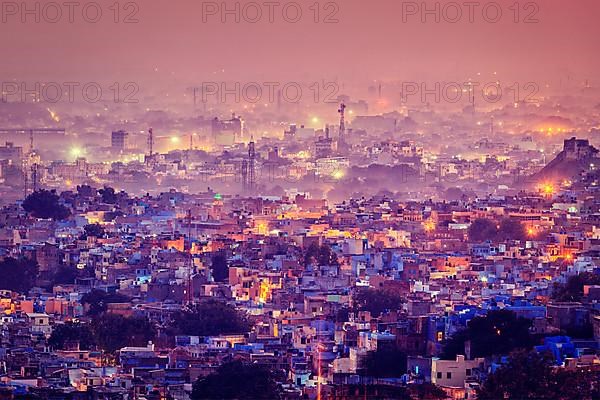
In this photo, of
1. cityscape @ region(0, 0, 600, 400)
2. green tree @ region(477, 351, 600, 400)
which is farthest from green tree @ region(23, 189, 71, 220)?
green tree @ region(477, 351, 600, 400)

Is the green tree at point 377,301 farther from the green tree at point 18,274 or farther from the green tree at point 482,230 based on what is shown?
the green tree at point 482,230

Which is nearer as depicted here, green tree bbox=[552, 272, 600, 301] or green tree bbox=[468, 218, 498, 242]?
green tree bbox=[552, 272, 600, 301]

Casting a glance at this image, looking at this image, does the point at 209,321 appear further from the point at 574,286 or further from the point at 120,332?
the point at 574,286

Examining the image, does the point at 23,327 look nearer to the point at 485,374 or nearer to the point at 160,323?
the point at 160,323

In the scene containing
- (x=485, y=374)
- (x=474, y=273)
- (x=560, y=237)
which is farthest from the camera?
(x=560, y=237)

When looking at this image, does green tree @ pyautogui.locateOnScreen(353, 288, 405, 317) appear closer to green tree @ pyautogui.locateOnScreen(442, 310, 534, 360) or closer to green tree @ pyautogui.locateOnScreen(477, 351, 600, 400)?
green tree @ pyautogui.locateOnScreen(442, 310, 534, 360)

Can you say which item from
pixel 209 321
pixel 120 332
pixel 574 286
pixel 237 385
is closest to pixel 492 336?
pixel 237 385

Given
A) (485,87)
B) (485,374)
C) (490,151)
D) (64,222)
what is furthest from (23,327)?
(485,87)
